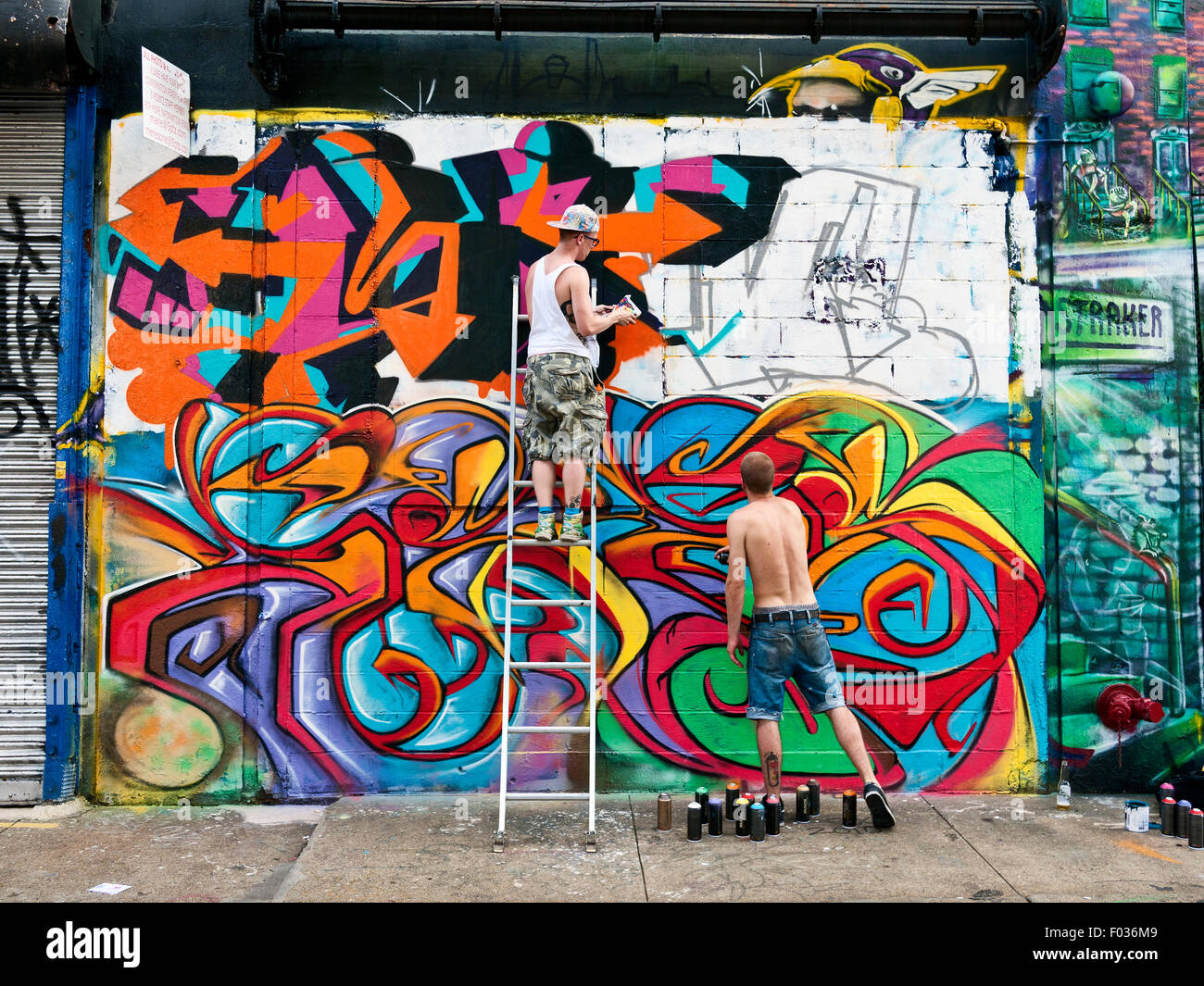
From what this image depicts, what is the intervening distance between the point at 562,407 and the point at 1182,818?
397 cm

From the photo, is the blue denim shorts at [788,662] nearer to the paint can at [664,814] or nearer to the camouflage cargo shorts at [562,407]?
the paint can at [664,814]

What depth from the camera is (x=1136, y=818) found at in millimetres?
5703

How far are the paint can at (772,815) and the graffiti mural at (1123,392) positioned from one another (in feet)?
6.27

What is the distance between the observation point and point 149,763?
621 centimetres

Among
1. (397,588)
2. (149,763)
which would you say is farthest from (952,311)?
(149,763)

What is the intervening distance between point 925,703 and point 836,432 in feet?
5.58

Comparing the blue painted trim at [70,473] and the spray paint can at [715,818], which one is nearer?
the spray paint can at [715,818]

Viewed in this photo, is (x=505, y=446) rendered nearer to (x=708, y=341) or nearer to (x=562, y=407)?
(x=562, y=407)

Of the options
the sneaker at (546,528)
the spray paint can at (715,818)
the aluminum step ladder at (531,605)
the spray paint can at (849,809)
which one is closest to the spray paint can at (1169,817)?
the spray paint can at (849,809)

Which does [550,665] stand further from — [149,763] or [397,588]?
[149,763]

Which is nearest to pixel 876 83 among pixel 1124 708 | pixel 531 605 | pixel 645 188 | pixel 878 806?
pixel 645 188

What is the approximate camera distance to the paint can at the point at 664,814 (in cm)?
560

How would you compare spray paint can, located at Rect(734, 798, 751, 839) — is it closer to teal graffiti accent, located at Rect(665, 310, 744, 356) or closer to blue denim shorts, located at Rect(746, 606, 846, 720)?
blue denim shorts, located at Rect(746, 606, 846, 720)

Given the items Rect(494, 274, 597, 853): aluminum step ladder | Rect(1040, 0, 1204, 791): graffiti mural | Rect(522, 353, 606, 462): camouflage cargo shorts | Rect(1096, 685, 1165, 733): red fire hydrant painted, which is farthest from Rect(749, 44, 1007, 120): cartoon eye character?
Rect(1096, 685, 1165, 733): red fire hydrant painted
